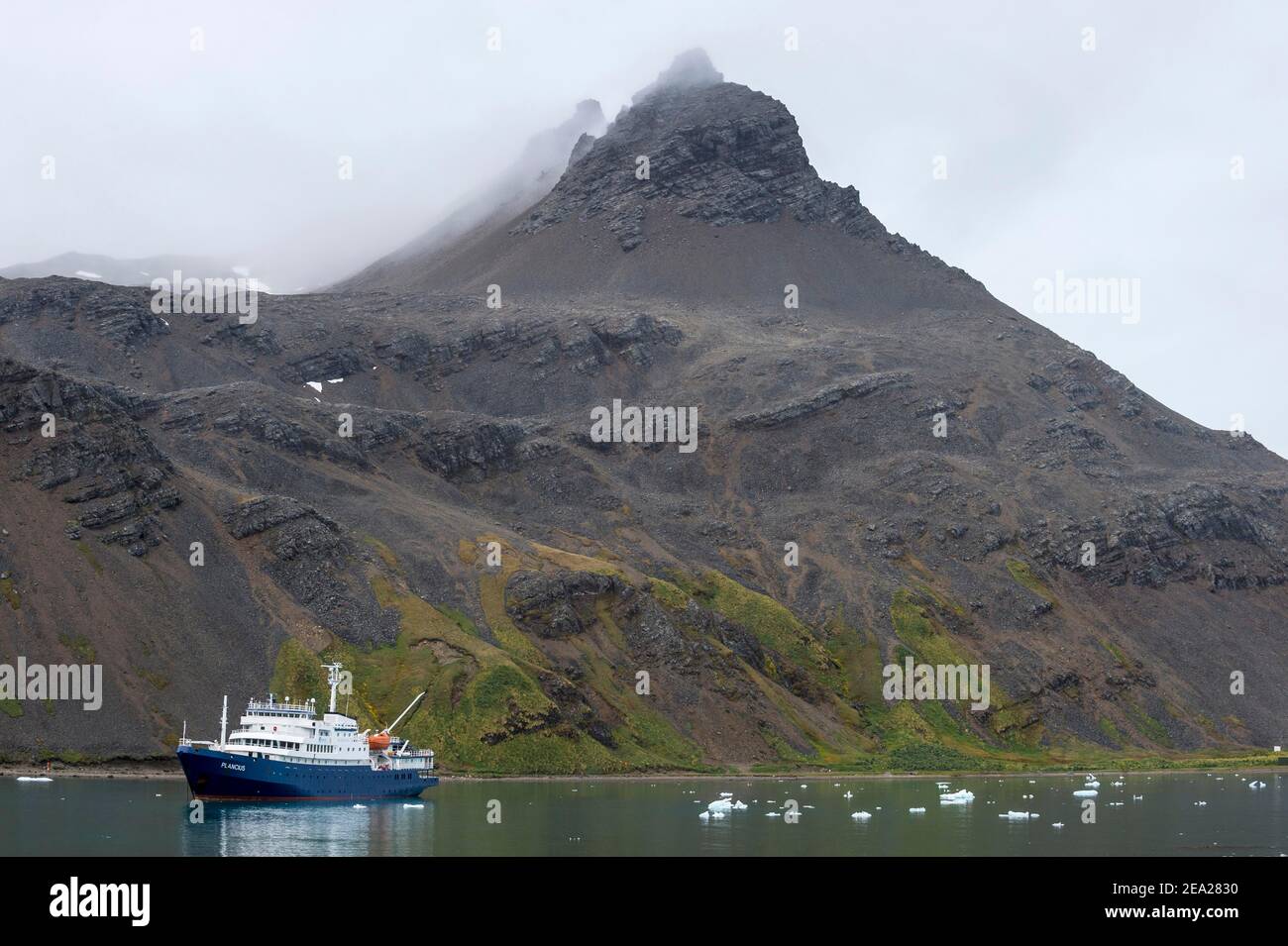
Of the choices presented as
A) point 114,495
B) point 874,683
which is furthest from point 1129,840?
point 114,495

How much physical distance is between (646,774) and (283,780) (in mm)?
51440

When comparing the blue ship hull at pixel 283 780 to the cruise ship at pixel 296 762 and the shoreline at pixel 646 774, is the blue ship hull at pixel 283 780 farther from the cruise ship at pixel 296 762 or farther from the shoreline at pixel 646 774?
the shoreline at pixel 646 774

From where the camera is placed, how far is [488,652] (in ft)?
539

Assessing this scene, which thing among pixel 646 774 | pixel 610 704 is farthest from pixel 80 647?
pixel 646 774

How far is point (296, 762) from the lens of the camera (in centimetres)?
11944

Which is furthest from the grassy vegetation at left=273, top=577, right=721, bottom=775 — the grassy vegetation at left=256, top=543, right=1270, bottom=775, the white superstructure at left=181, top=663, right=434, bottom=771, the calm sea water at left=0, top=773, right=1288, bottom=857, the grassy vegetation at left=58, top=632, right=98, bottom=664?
the white superstructure at left=181, top=663, right=434, bottom=771

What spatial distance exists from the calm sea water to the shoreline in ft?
13.0

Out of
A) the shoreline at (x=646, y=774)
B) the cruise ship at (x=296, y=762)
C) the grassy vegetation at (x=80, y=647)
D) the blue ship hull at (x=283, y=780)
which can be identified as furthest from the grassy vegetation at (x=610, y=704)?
the blue ship hull at (x=283, y=780)

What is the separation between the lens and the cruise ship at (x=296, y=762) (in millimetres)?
114000

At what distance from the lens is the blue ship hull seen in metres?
113
